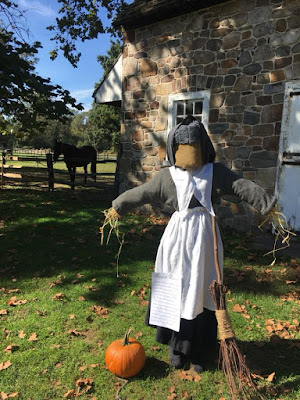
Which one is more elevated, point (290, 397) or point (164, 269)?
point (164, 269)

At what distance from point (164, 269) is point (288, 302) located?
2.19 meters

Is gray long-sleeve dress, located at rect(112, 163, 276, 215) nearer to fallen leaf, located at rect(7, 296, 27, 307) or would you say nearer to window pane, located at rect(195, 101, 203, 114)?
fallen leaf, located at rect(7, 296, 27, 307)

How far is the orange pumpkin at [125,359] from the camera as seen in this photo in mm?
2436

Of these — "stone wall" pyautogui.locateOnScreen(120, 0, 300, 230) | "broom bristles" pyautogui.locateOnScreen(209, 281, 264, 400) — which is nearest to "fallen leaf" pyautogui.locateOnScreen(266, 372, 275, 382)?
"broom bristles" pyautogui.locateOnScreen(209, 281, 264, 400)

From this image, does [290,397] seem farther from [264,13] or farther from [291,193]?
[264,13]

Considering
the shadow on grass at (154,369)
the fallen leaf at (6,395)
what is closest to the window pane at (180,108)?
the shadow on grass at (154,369)

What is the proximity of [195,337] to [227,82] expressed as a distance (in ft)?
17.4

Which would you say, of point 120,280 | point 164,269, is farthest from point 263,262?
point 164,269

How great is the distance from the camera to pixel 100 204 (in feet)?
28.5

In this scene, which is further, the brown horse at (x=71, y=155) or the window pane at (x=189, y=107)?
the brown horse at (x=71, y=155)

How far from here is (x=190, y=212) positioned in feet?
7.71

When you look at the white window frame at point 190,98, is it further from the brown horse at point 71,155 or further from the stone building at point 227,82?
the brown horse at point 71,155

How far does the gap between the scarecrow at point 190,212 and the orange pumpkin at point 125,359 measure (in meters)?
0.31

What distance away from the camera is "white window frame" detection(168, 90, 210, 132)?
6.48 m
